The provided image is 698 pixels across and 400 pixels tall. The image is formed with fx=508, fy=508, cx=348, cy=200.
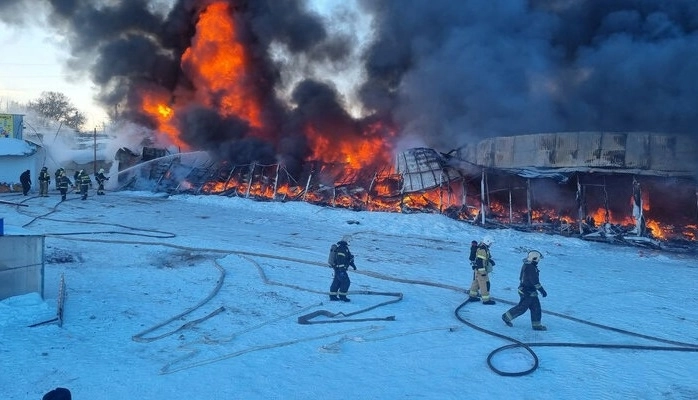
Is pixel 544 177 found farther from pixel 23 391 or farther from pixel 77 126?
pixel 77 126

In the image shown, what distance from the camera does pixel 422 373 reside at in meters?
6.17

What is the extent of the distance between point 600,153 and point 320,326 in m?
16.1

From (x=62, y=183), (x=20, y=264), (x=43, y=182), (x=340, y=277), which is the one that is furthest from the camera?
(x=43, y=182)

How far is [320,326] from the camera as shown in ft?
25.6

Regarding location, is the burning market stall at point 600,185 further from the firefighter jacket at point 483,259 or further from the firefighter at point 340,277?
the firefighter at point 340,277

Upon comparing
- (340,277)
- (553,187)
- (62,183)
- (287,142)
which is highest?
(287,142)

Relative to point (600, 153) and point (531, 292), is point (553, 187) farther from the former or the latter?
point (531, 292)

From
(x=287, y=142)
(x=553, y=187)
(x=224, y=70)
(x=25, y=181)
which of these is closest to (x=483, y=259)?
(x=553, y=187)

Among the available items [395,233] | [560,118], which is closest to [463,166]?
[395,233]

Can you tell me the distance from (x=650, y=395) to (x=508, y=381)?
1.55 m

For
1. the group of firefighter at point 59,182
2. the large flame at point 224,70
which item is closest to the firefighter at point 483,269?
the group of firefighter at point 59,182

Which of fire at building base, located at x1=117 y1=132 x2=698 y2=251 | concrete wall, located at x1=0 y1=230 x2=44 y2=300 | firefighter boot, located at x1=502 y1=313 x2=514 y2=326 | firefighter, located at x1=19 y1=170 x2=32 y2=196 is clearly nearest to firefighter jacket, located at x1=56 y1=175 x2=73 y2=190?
firefighter, located at x1=19 y1=170 x2=32 y2=196

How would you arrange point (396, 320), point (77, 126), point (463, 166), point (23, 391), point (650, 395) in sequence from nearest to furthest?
1. point (23, 391)
2. point (650, 395)
3. point (396, 320)
4. point (463, 166)
5. point (77, 126)

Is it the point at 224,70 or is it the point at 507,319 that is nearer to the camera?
the point at 507,319
